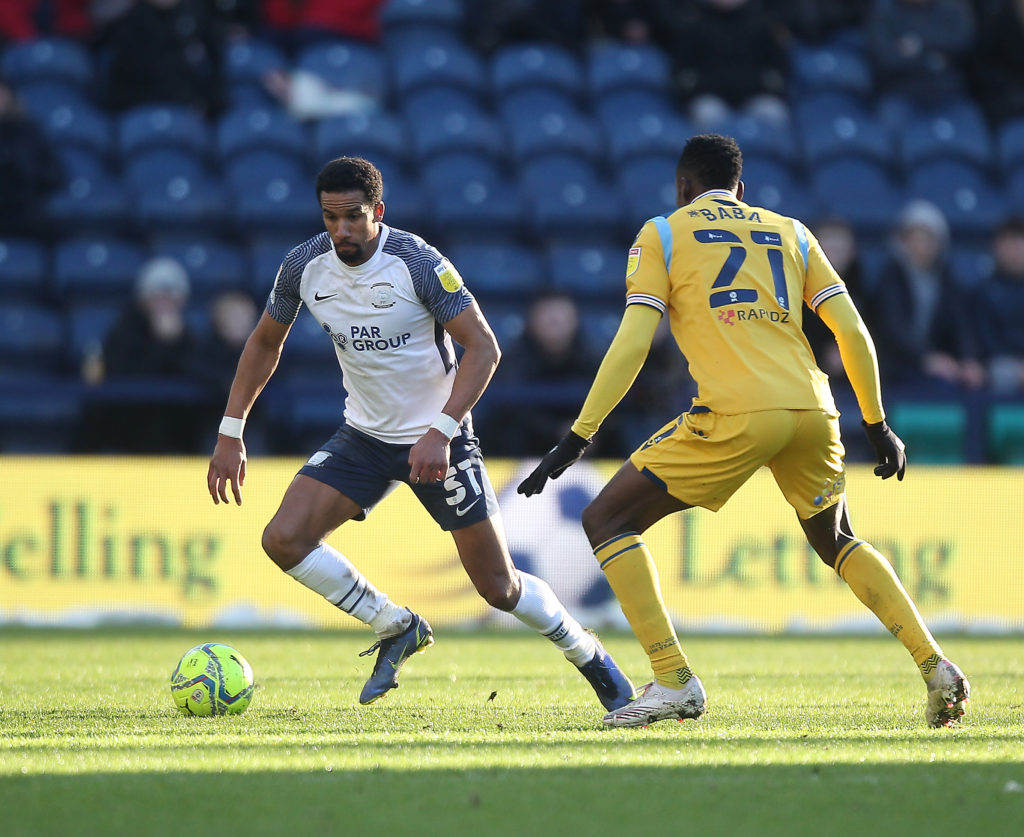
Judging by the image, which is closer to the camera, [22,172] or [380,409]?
[380,409]

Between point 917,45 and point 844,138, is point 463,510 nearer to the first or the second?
point 844,138

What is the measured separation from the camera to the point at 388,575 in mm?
10969

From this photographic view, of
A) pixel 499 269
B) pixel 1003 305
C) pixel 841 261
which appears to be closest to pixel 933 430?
pixel 841 261

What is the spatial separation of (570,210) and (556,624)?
863 centimetres

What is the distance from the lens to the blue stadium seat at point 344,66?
15492 mm

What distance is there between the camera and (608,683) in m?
6.10

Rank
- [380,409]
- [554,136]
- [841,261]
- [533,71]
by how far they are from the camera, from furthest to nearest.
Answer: [533,71], [554,136], [841,261], [380,409]

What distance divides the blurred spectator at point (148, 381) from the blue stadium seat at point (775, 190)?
5.55 meters

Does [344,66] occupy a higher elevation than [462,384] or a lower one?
higher

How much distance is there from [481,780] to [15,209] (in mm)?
10786

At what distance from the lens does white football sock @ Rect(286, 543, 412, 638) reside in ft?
20.7

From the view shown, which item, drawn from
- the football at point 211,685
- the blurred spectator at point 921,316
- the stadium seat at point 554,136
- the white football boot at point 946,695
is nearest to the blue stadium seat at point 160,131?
the stadium seat at point 554,136

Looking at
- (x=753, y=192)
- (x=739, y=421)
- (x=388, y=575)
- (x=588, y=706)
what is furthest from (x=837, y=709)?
(x=753, y=192)

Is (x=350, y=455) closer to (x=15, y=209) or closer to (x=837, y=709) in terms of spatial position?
(x=837, y=709)
